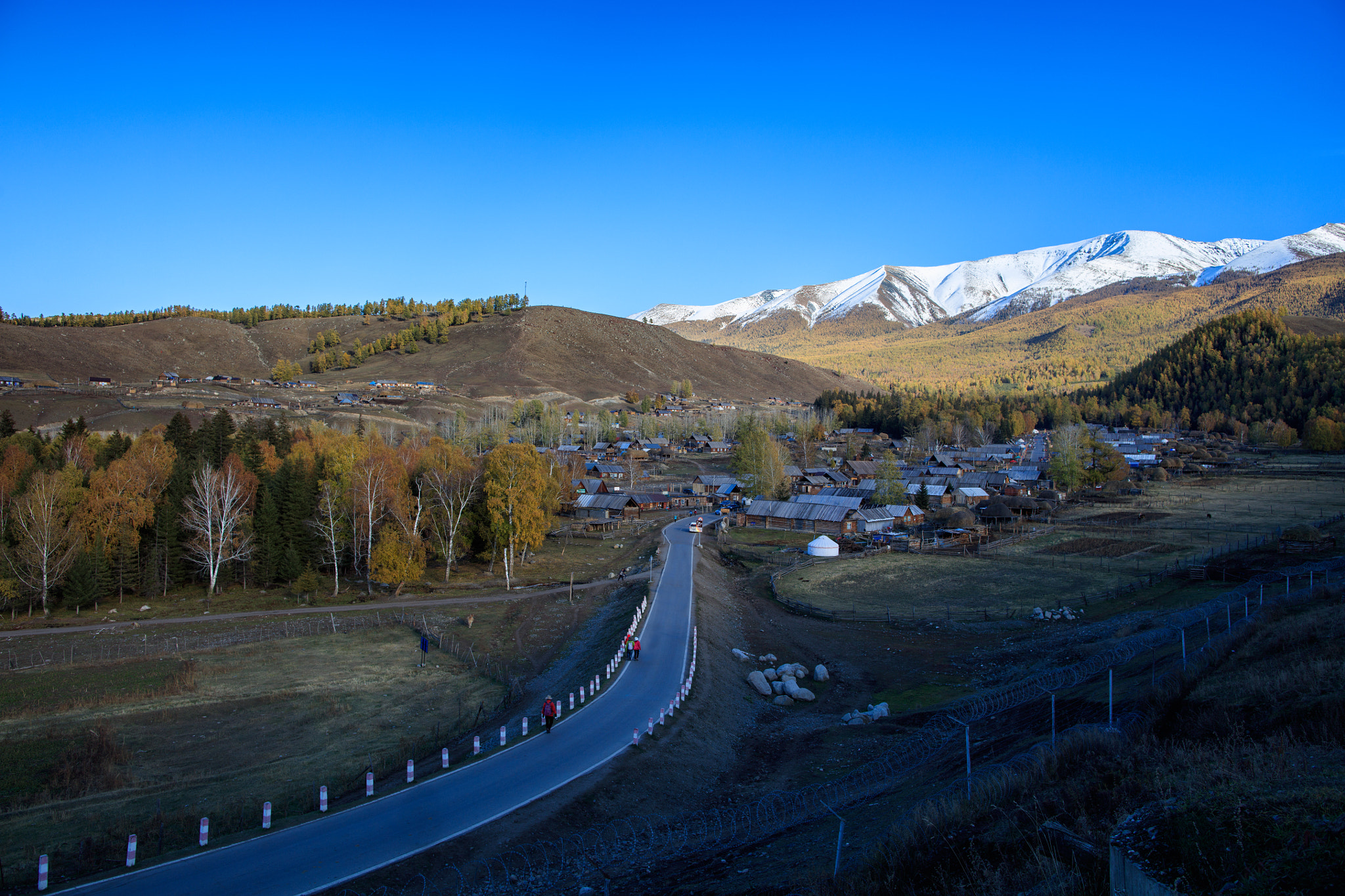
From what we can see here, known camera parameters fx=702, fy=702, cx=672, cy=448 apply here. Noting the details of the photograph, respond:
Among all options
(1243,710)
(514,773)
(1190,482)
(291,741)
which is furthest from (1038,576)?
(1190,482)

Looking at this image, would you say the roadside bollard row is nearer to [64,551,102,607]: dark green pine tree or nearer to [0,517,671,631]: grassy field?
[0,517,671,631]: grassy field

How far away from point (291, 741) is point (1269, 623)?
27.4 metres

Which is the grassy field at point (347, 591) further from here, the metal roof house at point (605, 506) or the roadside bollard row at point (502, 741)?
the roadside bollard row at point (502, 741)

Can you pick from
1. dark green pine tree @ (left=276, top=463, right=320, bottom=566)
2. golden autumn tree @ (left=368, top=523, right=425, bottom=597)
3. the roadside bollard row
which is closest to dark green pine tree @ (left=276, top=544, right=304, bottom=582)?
dark green pine tree @ (left=276, top=463, right=320, bottom=566)

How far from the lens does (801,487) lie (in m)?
88.4

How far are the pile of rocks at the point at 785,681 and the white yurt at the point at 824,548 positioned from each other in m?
25.6

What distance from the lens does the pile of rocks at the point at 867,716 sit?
2241 centimetres

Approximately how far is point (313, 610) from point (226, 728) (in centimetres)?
1754

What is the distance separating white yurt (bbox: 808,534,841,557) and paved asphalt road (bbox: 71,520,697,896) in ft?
108

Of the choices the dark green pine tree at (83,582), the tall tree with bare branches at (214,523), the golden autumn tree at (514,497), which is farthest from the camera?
the golden autumn tree at (514,497)

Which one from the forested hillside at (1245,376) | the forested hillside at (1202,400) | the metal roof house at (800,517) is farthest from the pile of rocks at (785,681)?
the forested hillside at (1245,376)

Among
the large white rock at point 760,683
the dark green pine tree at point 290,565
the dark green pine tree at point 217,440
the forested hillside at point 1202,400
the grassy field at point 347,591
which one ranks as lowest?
the grassy field at point 347,591

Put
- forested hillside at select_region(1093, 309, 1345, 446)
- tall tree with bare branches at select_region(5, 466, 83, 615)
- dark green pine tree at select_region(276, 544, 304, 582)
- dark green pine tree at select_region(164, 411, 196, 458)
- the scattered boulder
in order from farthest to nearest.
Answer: forested hillside at select_region(1093, 309, 1345, 446), dark green pine tree at select_region(164, 411, 196, 458), dark green pine tree at select_region(276, 544, 304, 582), tall tree with bare branches at select_region(5, 466, 83, 615), the scattered boulder

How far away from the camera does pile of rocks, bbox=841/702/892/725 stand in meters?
22.4
